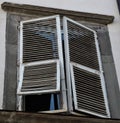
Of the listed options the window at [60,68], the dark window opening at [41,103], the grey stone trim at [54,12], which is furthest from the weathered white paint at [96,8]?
the dark window opening at [41,103]

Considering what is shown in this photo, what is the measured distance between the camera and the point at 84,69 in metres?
7.48

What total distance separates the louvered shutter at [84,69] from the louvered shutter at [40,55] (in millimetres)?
211

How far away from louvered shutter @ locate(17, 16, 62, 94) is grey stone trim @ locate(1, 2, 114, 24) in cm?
41

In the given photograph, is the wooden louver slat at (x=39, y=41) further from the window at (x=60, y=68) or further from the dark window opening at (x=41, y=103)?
the dark window opening at (x=41, y=103)

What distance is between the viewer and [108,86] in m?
7.71

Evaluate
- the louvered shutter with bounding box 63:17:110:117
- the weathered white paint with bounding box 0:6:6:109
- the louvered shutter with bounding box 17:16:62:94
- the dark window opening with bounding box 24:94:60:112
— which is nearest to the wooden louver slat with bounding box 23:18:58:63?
the louvered shutter with bounding box 17:16:62:94

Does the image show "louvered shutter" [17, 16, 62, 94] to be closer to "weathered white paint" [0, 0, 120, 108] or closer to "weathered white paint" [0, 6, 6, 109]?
"weathered white paint" [0, 6, 6, 109]

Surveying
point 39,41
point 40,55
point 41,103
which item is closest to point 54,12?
point 39,41

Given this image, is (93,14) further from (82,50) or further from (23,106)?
(23,106)

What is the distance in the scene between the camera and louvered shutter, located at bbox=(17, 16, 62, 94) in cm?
691

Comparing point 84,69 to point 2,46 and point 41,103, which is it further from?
point 2,46

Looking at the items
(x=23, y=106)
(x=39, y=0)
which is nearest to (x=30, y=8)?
(x=39, y=0)

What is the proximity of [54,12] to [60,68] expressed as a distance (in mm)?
1726

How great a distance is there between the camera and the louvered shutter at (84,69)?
A: 6.99 metres
